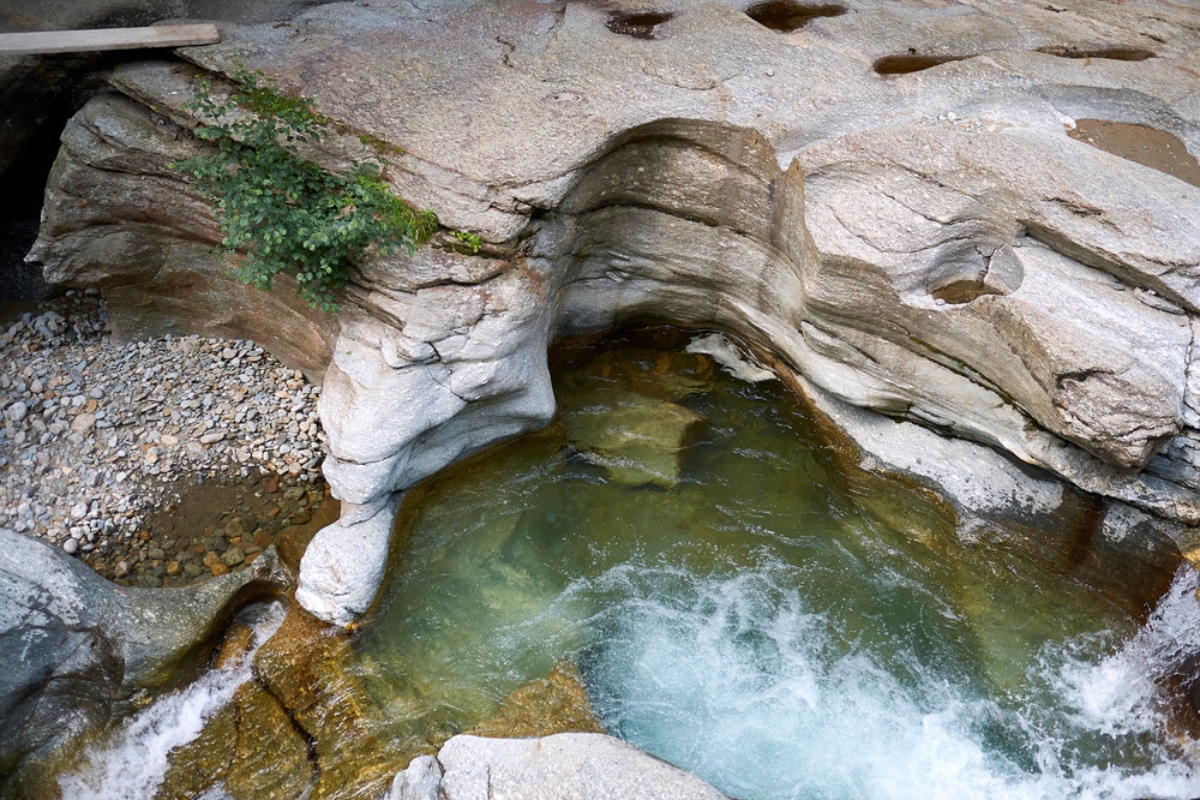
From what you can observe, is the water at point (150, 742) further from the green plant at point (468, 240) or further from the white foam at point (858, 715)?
the green plant at point (468, 240)

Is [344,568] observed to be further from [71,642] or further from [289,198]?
[289,198]

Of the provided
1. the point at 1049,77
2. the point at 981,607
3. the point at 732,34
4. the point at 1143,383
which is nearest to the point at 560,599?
the point at 981,607

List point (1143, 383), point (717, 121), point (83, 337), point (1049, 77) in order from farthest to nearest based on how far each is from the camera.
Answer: point (83, 337) → point (1049, 77) → point (717, 121) → point (1143, 383)

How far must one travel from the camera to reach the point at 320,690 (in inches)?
227

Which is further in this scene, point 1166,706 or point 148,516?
point 148,516

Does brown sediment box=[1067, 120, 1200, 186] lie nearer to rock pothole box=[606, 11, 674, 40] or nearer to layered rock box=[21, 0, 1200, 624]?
layered rock box=[21, 0, 1200, 624]

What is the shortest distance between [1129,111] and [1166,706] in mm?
Result: 4275

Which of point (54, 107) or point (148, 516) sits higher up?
point (54, 107)

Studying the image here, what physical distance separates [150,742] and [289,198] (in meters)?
3.71

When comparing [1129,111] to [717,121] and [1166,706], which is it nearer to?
[717,121]

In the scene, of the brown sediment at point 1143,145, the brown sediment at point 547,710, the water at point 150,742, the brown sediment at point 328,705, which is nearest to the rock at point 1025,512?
the brown sediment at point 1143,145

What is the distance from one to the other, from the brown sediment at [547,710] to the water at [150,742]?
5.70ft

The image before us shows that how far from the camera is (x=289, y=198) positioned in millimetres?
6004

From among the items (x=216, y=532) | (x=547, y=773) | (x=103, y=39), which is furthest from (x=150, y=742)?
(x=103, y=39)
